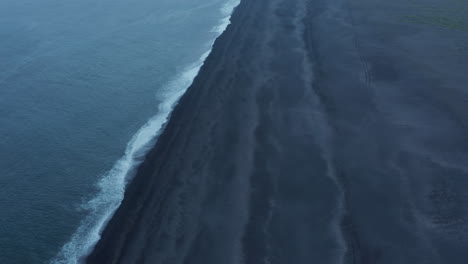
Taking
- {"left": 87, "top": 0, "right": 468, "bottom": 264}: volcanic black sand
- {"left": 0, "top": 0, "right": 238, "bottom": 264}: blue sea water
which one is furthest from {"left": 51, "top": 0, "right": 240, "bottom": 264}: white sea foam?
{"left": 87, "top": 0, "right": 468, "bottom": 264}: volcanic black sand

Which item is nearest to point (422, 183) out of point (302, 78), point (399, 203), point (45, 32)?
point (399, 203)

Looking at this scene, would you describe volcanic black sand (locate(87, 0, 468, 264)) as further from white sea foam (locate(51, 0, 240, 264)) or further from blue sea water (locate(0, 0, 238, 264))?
blue sea water (locate(0, 0, 238, 264))

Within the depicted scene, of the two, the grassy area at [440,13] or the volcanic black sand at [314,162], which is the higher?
the grassy area at [440,13]

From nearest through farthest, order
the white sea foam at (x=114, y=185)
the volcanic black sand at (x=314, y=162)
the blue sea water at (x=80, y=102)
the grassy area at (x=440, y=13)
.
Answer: the volcanic black sand at (x=314, y=162), the white sea foam at (x=114, y=185), the blue sea water at (x=80, y=102), the grassy area at (x=440, y=13)

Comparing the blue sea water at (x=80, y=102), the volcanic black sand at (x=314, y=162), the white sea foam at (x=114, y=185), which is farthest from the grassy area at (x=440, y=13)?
the white sea foam at (x=114, y=185)

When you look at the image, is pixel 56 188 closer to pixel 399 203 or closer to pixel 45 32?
pixel 399 203

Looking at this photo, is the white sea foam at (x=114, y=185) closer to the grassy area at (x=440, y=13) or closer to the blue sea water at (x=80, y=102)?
the blue sea water at (x=80, y=102)
